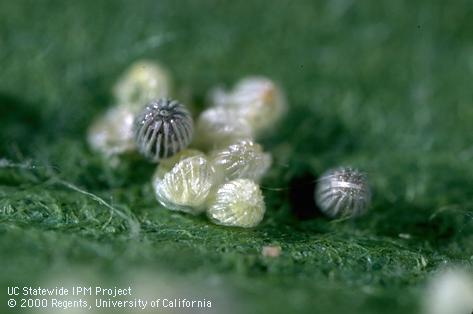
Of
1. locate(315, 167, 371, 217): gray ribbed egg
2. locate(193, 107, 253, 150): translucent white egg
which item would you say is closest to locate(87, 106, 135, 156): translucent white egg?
locate(193, 107, 253, 150): translucent white egg

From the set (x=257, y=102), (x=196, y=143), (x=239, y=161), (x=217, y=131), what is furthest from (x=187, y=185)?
(x=257, y=102)

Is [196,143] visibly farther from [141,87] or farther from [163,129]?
[141,87]

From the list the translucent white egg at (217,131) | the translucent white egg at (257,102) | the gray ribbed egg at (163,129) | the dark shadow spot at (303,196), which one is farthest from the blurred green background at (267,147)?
the translucent white egg at (217,131)

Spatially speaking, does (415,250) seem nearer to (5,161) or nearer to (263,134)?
(263,134)

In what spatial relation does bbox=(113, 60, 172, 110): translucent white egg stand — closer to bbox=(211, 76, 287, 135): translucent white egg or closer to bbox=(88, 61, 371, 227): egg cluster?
bbox=(88, 61, 371, 227): egg cluster

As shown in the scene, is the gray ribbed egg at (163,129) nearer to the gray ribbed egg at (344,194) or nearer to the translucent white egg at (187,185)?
the translucent white egg at (187,185)

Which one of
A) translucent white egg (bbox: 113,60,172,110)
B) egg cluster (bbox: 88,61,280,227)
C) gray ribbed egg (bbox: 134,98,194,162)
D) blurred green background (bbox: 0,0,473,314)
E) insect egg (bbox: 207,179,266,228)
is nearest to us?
blurred green background (bbox: 0,0,473,314)

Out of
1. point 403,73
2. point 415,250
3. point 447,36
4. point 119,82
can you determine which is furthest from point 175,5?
point 415,250
